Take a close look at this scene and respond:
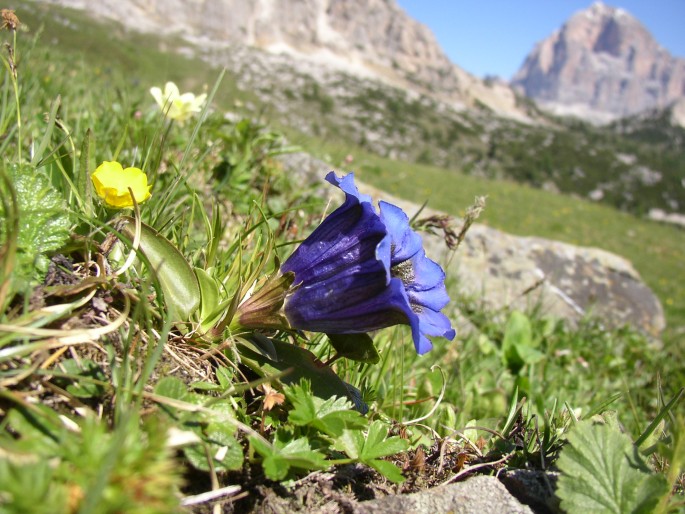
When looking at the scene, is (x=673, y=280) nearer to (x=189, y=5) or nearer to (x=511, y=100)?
(x=189, y=5)

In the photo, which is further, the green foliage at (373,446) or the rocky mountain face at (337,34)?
the rocky mountain face at (337,34)

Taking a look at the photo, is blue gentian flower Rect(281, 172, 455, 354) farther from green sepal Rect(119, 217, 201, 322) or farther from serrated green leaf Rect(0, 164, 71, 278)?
serrated green leaf Rect(0, 164, 71, 278)

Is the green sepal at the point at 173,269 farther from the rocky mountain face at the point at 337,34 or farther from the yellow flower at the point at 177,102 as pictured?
the rocky mountain face at the point at 337,34

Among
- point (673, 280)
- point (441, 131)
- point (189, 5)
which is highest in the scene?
point (189, 5)

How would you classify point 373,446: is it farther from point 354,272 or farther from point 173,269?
point 173,269

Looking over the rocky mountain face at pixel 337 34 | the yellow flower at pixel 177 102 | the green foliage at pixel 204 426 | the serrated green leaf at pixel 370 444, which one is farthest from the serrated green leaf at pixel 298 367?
the rocky mountain face at pixel 337 34

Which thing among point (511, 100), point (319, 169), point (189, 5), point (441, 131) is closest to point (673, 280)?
point (319, 169)

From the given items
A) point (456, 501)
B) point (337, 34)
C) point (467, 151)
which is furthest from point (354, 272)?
point (337, 34)
